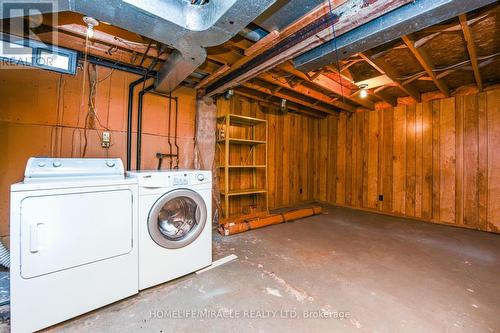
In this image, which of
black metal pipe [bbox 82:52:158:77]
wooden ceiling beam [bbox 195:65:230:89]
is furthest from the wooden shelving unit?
black metal pipe [bbox 82:52:158:77]

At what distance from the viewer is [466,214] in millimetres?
3225

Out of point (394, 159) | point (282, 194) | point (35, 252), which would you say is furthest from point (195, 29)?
point (394, 159)

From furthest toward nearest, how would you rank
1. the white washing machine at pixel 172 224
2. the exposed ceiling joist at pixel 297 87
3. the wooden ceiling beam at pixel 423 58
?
the exposed ceiling joist at pixel 297 87
the wooden ceiling beam at pixel 423 58
the white washing machine at pixel 172 224

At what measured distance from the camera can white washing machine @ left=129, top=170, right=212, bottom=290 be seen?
1630mm

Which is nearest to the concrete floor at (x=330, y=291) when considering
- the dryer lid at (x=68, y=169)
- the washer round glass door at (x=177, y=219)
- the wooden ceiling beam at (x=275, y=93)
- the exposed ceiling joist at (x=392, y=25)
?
the washer round glass door at (x=177, y=219)

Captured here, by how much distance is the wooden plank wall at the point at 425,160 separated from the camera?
3.07 metres

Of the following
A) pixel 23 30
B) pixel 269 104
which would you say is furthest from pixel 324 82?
pixel 23 30

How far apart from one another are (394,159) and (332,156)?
49.1 inches

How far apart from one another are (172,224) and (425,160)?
13.5 feet

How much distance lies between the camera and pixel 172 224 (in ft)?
6.51

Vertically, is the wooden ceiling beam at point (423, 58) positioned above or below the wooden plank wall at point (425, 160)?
above

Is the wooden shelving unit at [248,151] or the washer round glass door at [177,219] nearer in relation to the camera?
the washer round glass door at [177,219]

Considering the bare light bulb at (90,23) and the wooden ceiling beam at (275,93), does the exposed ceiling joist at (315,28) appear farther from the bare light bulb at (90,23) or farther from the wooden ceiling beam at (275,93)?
the bare light bulb at (90,23)

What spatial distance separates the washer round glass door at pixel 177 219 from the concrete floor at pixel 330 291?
0.36 m
